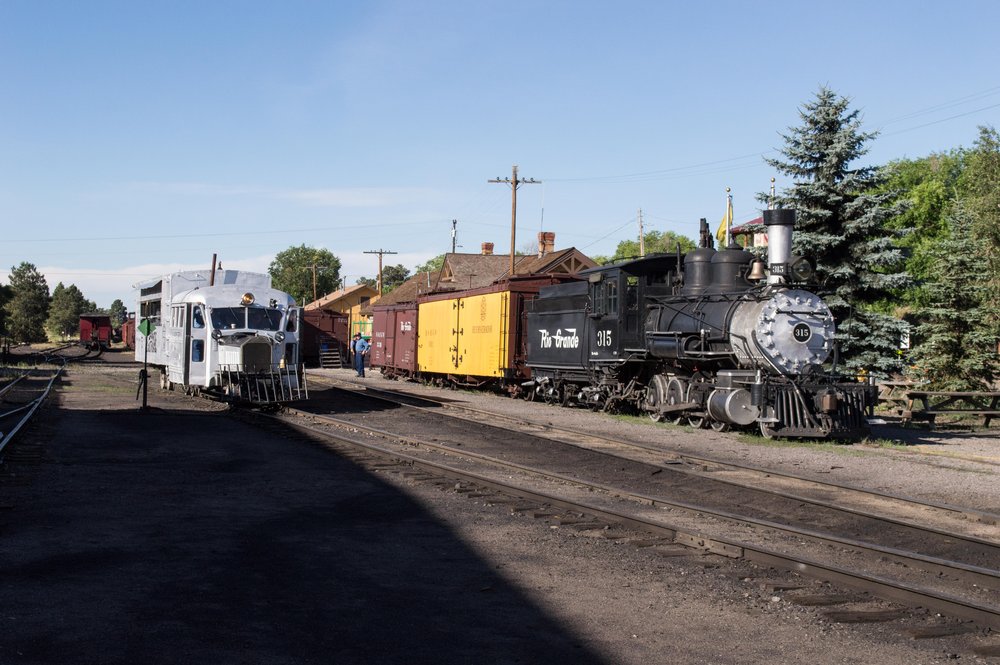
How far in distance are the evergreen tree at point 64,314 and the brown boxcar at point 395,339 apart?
334 feet

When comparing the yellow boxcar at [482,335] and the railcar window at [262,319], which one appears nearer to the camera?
the railcar window at [262,319]

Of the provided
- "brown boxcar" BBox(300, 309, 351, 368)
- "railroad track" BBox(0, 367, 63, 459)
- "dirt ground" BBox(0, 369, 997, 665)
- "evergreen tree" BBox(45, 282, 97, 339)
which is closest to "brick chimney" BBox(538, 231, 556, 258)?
"brown boxcar" BBox(300, 309, 351, 368)

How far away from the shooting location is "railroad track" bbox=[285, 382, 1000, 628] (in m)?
6.40

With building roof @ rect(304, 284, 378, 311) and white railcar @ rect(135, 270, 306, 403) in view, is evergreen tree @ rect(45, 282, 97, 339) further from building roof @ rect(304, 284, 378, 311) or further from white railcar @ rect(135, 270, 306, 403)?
white railcar @ rect(135, 270, 306, 403)

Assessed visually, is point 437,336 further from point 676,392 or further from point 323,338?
point 323,338

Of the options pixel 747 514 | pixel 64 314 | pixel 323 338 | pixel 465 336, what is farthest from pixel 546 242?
pixel 64 314

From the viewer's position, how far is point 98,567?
22.0ft

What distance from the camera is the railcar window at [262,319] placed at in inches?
784

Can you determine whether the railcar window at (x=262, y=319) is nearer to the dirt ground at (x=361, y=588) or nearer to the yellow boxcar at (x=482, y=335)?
the yellow boxcar at (x=482, y=335)

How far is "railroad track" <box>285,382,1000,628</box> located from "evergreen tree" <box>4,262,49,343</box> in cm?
9822

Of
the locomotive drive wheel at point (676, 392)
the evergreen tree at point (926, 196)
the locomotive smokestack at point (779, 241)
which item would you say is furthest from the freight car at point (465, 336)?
the evergreen tree at point (926, 196)

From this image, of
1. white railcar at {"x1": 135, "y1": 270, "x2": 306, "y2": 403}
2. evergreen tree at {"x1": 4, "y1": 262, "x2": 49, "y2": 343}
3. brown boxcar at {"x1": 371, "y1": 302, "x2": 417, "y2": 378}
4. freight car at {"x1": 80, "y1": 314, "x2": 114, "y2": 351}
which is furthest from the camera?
evergreen tree at {"x1": 4, "y1": 262, "x2": 49, "y2": 343}

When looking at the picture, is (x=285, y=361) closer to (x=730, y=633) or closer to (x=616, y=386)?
(x=616, y=386)

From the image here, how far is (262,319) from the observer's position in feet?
65.7
